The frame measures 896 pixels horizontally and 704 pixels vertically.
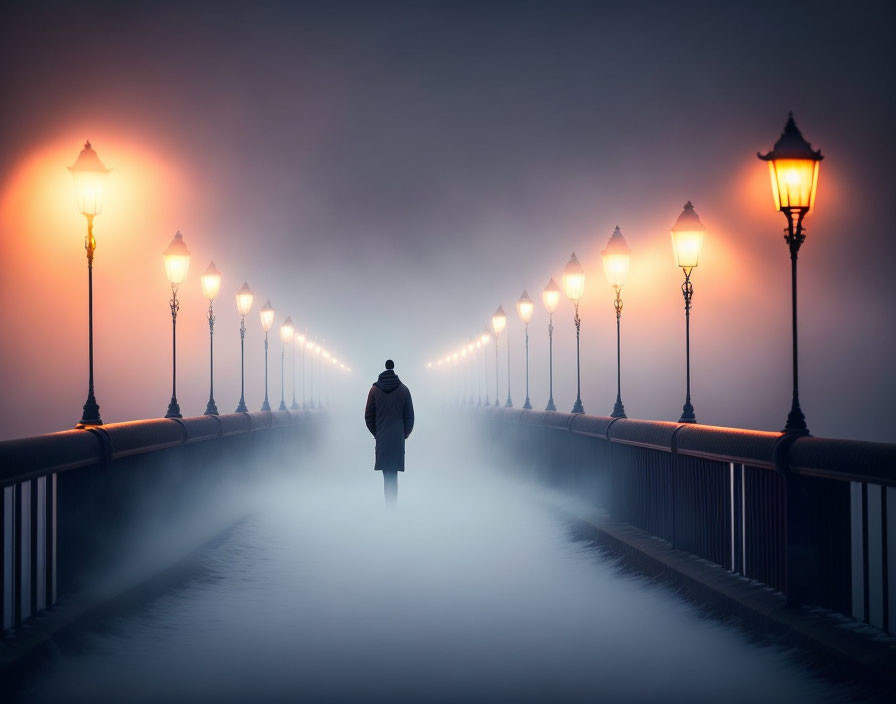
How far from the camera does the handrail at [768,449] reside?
7.11 metres

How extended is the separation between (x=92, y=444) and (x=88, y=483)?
1.34 ft

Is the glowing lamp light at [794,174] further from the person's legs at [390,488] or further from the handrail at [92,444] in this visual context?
the person's legs at [390,488]

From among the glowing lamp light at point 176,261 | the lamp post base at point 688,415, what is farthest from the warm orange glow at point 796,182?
the glowing lamp light at point 176,261

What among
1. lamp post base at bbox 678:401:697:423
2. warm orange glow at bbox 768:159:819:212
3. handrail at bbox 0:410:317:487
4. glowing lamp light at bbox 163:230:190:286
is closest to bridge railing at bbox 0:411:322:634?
handrail at bbox 0:410:317:487

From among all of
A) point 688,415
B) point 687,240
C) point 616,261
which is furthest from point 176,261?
point 688,415

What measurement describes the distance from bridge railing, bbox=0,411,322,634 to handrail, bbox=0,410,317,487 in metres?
0.01

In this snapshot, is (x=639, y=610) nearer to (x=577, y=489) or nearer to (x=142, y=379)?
(x=577, y=489)

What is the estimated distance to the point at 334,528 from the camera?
15.7m

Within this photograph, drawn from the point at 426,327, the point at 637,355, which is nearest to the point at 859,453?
the point at 637,355

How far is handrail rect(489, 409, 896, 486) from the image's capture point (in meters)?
7.11

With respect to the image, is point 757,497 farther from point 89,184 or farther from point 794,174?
point 89,184

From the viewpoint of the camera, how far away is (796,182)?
402 inches

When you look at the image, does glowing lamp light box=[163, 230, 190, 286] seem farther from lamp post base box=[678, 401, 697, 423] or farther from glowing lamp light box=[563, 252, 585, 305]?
lamp post base box=[678, 401, 697, 423]

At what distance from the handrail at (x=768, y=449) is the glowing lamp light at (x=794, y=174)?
200cm
